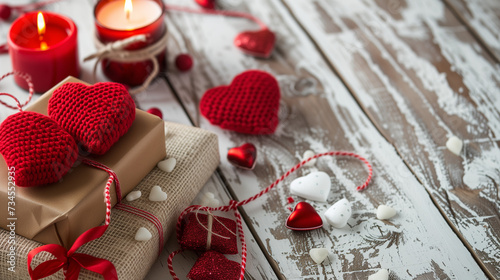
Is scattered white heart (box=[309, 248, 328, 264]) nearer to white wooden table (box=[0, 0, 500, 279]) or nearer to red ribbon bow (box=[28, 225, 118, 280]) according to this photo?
white wooden table (box=[0, 0, 500, 279])

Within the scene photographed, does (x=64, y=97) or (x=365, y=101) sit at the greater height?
(x=64, y=97)

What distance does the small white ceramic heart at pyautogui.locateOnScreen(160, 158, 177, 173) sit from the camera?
95cm

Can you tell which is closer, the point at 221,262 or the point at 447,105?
the point at 221,262

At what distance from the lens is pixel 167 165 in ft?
3.12

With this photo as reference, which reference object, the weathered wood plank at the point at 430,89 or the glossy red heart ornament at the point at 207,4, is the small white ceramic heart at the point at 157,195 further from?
the glossy red heart ornament at the point at 207,4

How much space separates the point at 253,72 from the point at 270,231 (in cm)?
36

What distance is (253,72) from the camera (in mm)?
1167

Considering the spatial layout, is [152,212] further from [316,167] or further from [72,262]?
[316,167]

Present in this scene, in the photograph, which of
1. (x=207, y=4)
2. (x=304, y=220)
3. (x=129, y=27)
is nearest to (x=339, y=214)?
(x=304, y=220)

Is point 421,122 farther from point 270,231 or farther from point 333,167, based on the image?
point 270,231

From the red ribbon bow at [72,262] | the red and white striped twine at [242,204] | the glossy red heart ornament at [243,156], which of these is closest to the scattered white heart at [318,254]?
the red and white striped twine at [242,204]

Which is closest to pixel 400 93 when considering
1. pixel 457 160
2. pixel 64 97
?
pixel 457 160

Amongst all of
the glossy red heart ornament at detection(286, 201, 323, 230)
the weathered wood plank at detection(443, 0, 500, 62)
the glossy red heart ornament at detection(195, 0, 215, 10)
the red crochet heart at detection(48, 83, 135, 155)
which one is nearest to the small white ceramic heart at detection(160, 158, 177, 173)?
the red crochet heart at detection(48, 83, 135, 155)

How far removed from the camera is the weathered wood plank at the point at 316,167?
921 mm
